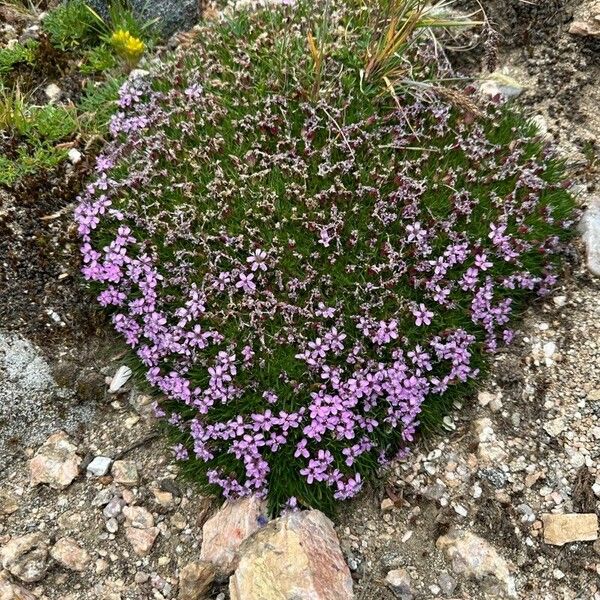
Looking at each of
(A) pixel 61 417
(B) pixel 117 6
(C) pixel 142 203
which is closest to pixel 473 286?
(C) pixel 142 203

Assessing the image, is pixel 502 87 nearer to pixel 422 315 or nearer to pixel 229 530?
pixel 422 315

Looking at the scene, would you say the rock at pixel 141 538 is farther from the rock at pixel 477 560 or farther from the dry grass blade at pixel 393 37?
the dry grass blade at pixel 393 37

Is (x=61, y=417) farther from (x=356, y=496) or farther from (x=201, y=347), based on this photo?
(x=356, y=496)

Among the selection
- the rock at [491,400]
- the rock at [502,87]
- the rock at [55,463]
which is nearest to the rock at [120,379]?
the rock at [55,463]

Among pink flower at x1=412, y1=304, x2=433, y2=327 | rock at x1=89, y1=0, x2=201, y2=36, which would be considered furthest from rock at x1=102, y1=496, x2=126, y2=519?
rock at x1=89, y1=0, x2=201, y2=36

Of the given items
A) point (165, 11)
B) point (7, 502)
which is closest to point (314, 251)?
point (7, 502)
